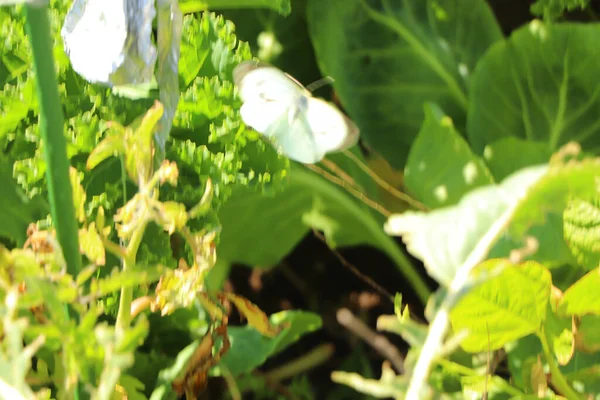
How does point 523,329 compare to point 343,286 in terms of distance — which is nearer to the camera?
point 523,329

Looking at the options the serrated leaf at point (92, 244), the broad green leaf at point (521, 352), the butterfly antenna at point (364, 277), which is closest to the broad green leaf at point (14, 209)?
the serrated leaf at point (92, 244)

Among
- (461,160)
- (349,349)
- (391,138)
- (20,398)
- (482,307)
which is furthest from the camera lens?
(391,138)

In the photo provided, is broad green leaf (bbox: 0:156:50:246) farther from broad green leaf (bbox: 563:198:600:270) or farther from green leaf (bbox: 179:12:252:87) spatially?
broad green leaf (bbox: 563:198:600:270)

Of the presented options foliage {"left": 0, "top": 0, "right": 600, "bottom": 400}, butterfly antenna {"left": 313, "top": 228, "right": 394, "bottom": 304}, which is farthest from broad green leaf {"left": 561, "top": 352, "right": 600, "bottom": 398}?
butterfly antenna {"left": 313, "top": 228, "right": 394, "bottom": 304}

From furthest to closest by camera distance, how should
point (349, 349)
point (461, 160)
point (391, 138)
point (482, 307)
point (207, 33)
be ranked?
point (391, 138) → point (349, 349) → point (461, 160) → point (207, 33) → point (482, 307)

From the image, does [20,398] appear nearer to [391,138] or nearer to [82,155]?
[82,155]

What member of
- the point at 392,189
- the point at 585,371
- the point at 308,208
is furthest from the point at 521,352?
the point at 308,208

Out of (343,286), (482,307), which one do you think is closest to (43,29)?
(482,307)
